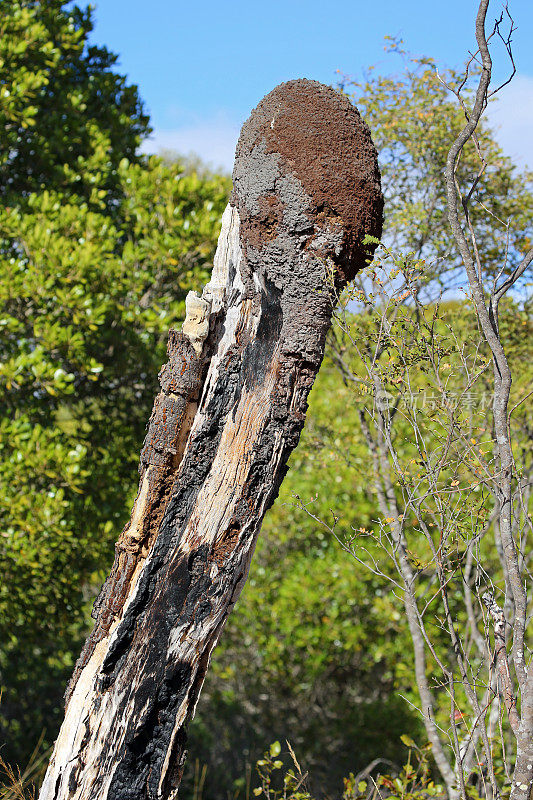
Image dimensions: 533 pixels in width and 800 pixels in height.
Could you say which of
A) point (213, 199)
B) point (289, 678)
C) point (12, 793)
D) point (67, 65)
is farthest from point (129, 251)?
point (289, 678)

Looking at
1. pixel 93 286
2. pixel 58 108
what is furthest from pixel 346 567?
pixel 58 108

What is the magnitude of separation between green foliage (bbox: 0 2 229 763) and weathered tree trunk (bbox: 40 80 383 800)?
1766 mm

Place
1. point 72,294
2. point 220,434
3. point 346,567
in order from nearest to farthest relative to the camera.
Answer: point 220,434, point 72,294, point 346,567

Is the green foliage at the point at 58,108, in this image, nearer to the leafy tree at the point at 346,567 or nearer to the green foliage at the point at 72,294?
the green foliage at the point at 72,294

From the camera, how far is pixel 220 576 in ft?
8.12

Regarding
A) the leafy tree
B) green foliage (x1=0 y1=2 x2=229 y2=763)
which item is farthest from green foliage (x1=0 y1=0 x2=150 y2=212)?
the leafy tree

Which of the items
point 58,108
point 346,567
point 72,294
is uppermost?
point 58,108

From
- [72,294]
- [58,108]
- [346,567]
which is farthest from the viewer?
[346,567]

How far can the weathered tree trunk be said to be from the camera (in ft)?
7.94

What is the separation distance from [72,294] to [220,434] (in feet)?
6.91

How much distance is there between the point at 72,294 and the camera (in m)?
4.23

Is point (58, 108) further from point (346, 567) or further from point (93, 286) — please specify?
point (346, 567)

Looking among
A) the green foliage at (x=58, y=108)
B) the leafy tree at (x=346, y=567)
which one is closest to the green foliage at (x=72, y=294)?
the green foliage at (x=58, y=108)

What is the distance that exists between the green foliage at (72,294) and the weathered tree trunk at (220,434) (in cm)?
177
